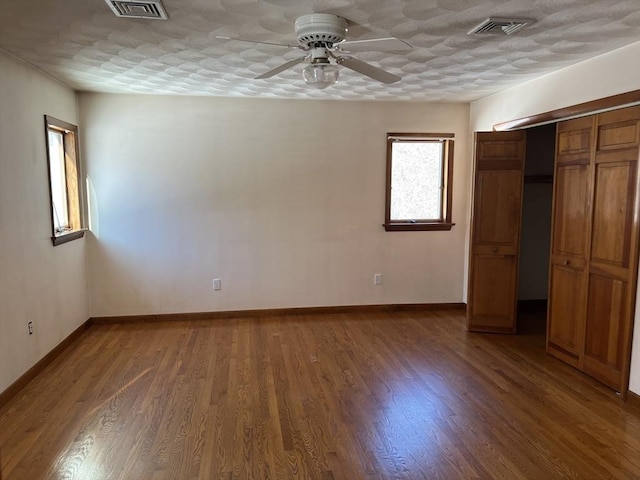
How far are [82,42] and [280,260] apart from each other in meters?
2.87

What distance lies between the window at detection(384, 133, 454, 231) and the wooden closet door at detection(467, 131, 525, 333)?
883mm

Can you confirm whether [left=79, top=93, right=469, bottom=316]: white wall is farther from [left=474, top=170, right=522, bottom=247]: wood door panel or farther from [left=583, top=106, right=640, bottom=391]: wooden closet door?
[left=583, top=106, right=640, bottom=391]: wooden closet door

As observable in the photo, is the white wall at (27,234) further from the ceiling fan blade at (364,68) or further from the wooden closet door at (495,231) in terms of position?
the wooden closet door at (495,231)

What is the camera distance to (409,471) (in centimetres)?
238

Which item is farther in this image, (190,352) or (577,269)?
(190,352)

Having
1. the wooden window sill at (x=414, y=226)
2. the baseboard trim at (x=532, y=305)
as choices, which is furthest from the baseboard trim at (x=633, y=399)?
the wooden window sill at (x=414, y=226)

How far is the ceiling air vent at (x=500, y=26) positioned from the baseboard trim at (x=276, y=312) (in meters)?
3.35

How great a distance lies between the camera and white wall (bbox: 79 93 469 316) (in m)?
4.73

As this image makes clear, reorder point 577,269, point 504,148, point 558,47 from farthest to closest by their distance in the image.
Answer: point 504,148 < point 577,269 < point 558,47

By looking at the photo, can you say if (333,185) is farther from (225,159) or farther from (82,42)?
(82,42)

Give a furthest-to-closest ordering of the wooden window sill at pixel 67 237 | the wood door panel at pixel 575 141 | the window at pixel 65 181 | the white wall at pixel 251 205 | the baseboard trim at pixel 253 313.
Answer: the white wall at pixel 251 205
the baseboard trim at pixel 253 313
the window at pixel 65 181
the wooden window sill at pixel 67 237
the wood door panel at pixel 575 141

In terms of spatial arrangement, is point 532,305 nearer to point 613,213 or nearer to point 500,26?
point 613,213

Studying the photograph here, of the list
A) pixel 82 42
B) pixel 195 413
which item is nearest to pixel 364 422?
pixel 195 413

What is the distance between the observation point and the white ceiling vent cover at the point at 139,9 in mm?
2285
